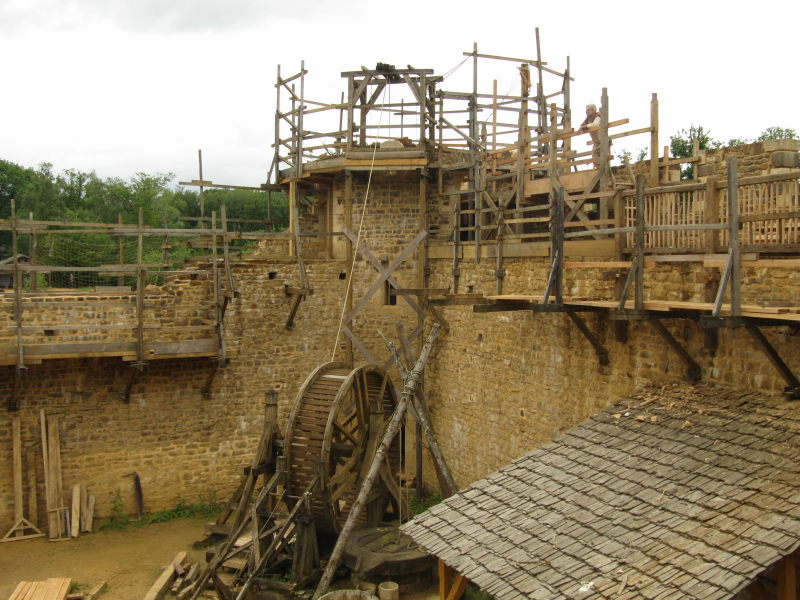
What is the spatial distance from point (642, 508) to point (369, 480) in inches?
186

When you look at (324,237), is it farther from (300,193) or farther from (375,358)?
(375,358)

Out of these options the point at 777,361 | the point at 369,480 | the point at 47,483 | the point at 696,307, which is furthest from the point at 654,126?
the point at 47,483

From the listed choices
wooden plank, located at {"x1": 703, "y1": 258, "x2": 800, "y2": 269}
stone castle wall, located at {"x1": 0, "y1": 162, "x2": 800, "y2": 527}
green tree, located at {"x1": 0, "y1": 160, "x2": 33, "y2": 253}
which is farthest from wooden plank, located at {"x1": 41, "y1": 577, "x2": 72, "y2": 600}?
green tree, located at {"x1": 0, "y1": 160, "x2": 33, "y2": 253}

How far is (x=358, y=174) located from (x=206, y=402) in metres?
4.80

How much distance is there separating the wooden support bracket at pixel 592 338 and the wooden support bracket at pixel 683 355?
1.18m

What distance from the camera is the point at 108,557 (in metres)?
11.3

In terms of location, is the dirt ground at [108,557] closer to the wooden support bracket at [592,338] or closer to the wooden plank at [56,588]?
the wooden plank at [56,588]

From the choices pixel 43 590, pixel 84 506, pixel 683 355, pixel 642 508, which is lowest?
pixel 43 590

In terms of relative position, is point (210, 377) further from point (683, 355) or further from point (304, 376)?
point (683, 355)

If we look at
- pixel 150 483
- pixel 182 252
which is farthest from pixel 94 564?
pixel 182 252

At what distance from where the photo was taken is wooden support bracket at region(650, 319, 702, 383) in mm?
7391

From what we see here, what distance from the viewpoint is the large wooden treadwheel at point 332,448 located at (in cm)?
972

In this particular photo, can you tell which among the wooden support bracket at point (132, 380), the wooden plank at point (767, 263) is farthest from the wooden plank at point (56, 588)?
the wooden plank at point (767, 263)

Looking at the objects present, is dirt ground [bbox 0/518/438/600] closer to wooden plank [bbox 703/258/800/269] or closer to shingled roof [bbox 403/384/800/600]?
shingled roof [bbox 403/384/800/600]
